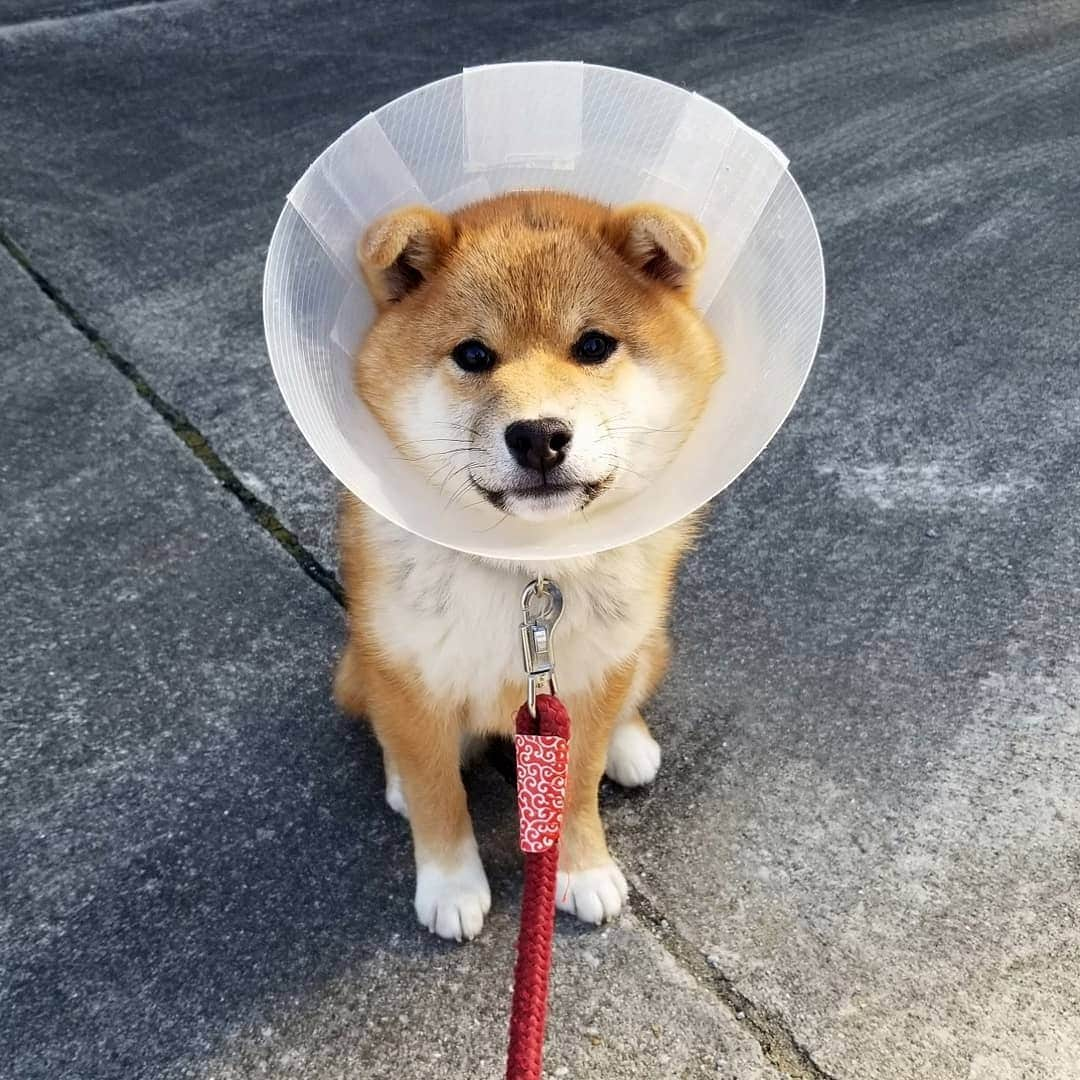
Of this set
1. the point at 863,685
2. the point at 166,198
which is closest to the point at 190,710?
the point at 863,685

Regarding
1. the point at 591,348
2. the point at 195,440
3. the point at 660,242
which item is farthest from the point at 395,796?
the point at 195,440

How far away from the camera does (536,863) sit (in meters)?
1.72

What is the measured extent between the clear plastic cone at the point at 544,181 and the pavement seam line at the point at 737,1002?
81cm

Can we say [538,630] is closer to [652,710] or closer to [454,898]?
[454,898]

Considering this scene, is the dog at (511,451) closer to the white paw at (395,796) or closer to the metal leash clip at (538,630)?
the metal leash clip at (538,630)

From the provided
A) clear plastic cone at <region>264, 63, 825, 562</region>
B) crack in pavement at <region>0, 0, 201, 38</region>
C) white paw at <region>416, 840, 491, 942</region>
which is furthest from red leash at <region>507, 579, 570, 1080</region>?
crack in pavement at <region>0, 0, 201, 38</region>

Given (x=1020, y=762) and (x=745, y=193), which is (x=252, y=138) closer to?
(x=745, y=193)

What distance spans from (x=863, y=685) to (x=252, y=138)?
3640 mm

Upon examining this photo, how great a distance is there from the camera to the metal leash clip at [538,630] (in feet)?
6.07

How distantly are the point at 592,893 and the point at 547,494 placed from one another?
87cm

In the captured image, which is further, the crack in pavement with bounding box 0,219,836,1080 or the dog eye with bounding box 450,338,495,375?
the crack in pavement with bounding box 0,219,836,1080

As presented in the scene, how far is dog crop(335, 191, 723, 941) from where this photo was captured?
1685 millimetres

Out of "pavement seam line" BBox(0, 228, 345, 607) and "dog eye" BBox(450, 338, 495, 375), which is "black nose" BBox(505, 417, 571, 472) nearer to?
"dog eye" BBox(450, 338, 495, 375)

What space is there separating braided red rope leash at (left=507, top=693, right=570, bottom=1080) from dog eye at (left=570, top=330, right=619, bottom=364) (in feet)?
1.81
